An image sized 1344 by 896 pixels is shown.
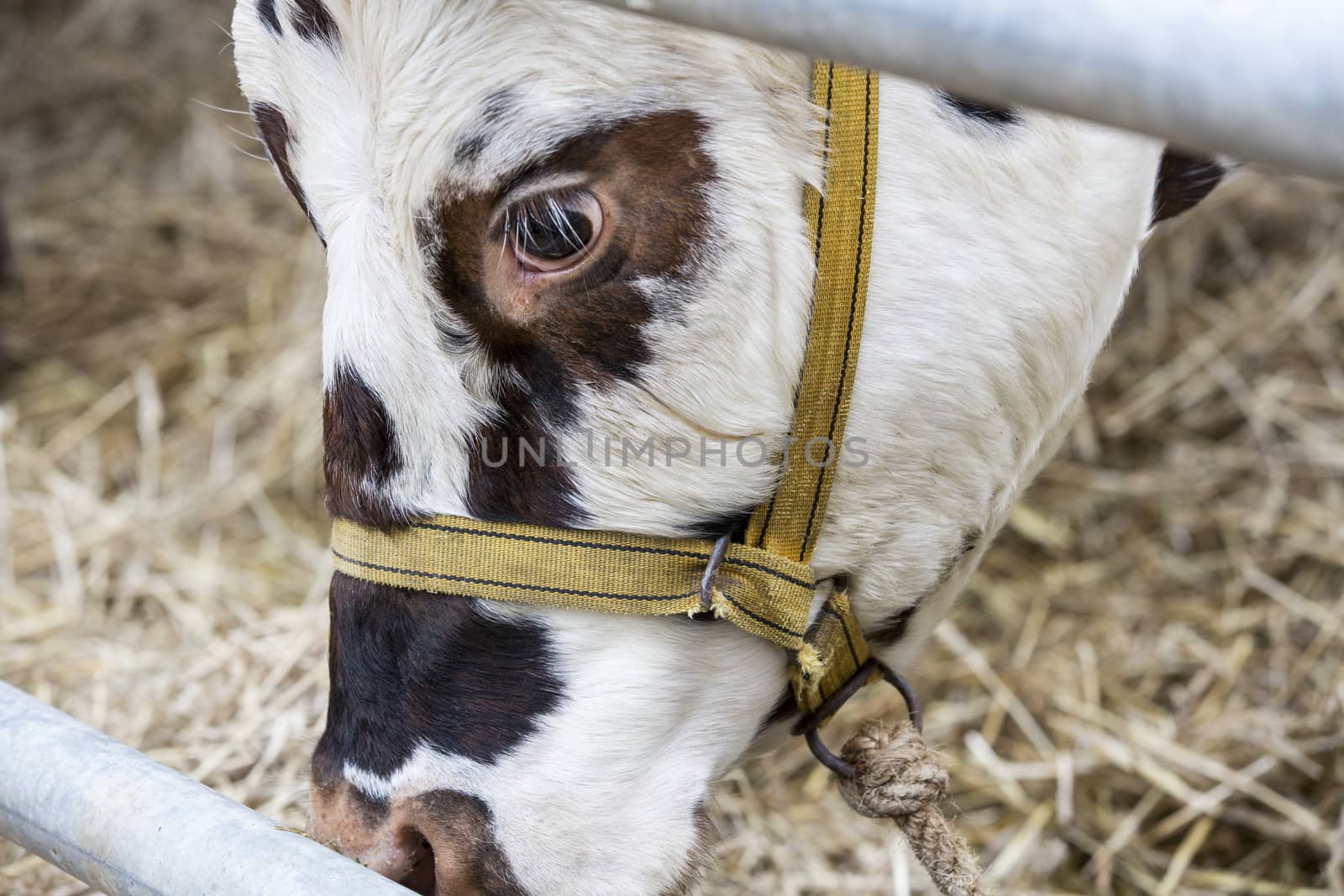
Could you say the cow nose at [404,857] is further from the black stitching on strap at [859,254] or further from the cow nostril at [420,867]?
the black stitching on strap at [859,254]

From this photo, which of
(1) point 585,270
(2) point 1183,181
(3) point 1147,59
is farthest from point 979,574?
(3) point 1147,59

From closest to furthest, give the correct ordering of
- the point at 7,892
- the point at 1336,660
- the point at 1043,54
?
the point at 1043,54
the point at 7,892
the point at 1336,660

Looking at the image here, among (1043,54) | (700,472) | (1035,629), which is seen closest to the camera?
(1043,54)

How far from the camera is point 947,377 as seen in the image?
1.26 metres

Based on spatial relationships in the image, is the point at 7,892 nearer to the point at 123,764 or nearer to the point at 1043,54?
the point at 123,764

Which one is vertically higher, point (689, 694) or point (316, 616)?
Answer: point (689, 694)

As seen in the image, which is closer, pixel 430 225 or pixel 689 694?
pixel 430 225

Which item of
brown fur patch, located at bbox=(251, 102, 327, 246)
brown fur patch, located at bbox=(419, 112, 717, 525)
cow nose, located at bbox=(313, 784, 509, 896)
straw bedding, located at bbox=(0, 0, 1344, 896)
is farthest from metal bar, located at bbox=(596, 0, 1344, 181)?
straw bedding, located at bbox=(0, 0, 1344, 896)

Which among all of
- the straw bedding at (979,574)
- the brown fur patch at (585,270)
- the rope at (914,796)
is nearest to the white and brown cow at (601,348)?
the brown fur patch at (585,270)

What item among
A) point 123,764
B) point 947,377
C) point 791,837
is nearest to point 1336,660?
point 791,837

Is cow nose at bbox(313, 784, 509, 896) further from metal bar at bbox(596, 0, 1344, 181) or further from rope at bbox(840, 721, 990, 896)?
metal bar at bbox(596, 0, 1344, 181)

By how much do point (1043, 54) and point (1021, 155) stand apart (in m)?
0.65

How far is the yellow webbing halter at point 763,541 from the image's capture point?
1.18 m

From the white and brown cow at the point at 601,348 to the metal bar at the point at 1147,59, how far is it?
1.45 ft
